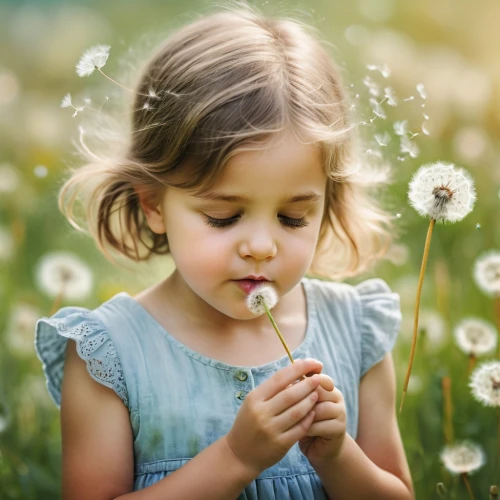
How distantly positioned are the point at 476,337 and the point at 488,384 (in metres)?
0.25

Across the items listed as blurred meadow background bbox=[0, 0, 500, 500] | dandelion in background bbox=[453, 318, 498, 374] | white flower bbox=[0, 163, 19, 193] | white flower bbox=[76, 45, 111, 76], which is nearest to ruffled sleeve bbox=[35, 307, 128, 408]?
blurred meadow background bbox=[0, 0, 500, 500]

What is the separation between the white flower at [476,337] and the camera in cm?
181

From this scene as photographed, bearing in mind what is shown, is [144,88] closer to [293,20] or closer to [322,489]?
[293,20]

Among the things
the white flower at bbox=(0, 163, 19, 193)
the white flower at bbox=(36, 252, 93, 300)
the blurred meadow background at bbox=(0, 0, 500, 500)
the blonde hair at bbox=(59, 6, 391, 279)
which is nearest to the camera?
the blonde hair at bbox=(59, 6, 391, 279)

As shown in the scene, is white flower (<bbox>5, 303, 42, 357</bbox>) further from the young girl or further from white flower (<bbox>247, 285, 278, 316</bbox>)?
white flower (<bbox>247, 285, 278, 316</bbox>)

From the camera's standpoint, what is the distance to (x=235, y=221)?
141 cm

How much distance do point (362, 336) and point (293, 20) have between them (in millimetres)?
600

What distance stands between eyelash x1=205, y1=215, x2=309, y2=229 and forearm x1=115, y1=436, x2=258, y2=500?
328 millimetres

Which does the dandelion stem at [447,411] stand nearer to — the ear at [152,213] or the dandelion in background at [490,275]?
the dandelion in background at [490,275]

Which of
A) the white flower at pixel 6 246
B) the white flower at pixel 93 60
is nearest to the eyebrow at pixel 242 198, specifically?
the white flower at pixel 93 60

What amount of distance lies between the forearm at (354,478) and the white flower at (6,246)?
106 centimetres

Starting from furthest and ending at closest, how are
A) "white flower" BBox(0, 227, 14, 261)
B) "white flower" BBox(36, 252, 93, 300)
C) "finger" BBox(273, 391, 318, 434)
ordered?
"white flower" BBox(0, 227, 14, 261) < "white flower" BBox(36, 252, 93, 300) < "finger" BBox(273, 391, 318, 434)

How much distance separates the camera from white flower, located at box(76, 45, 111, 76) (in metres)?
1.39

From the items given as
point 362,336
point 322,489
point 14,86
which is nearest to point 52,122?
point 14,86
